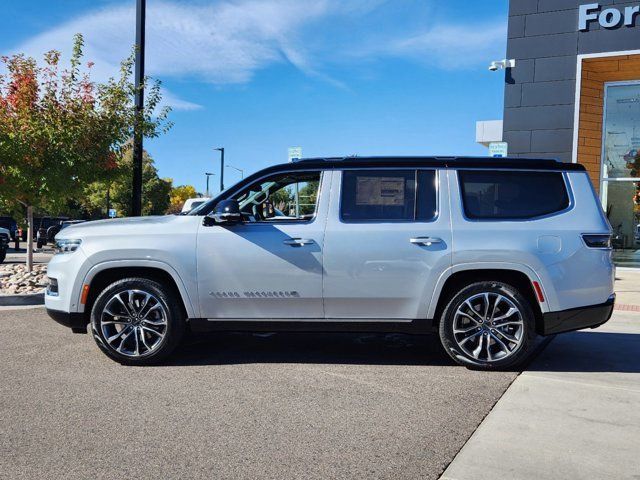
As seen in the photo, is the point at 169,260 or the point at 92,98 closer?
the point at 169,260

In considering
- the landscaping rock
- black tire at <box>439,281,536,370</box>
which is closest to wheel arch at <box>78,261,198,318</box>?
black tire at <box>439,281,536,370</box>

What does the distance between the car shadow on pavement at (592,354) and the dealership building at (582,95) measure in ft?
27.0

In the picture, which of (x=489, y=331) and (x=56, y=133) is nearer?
(x=489, y=331)

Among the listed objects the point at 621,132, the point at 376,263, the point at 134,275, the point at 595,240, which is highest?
the point at 621,132

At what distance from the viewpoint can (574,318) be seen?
544 cm

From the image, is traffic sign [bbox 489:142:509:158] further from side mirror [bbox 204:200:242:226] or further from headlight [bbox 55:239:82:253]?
headlight [bbox 55:239:82:253]

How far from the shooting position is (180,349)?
6.44 m

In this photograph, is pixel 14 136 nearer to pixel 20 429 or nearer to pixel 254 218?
pixel 254 218

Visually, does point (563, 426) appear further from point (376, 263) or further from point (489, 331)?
point (376, 263)

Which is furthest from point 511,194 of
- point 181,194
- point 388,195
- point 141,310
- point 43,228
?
point 181,194

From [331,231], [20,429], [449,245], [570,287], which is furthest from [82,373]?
[570,287]

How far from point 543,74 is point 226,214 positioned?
12.0m

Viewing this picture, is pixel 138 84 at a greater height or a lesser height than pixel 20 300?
greater

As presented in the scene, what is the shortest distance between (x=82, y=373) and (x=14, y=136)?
6573 mm
